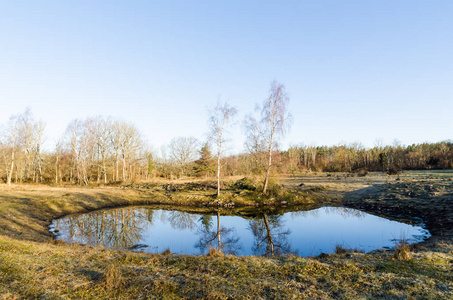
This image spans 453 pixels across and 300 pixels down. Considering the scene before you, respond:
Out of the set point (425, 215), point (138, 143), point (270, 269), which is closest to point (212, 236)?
point (270, 269)

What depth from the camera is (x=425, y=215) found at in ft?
52.7

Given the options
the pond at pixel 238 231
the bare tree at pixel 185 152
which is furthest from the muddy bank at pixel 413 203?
the bare tree at pixel 185 152

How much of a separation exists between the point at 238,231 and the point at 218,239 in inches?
76.1

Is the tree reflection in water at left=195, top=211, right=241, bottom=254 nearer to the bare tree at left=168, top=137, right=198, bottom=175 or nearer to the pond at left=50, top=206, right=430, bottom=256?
the pond at left=50, top=206, right=430, bottom=256

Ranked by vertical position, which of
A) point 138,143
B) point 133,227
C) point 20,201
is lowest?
point 133,227

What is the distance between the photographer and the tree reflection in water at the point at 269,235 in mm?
10548

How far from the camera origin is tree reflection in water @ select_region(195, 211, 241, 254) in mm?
10914

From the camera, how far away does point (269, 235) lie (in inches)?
521

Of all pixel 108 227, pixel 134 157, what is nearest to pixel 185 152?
pixel 134 157

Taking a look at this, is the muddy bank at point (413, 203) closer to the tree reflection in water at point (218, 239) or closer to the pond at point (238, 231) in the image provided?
the pond at point (238, 231)

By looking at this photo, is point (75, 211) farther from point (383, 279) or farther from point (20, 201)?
point (383, 279)

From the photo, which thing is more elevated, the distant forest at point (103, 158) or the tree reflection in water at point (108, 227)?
the distant forest at point (103, 158)

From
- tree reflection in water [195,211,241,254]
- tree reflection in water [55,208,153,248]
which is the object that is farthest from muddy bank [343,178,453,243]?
tree reflection in water [55,208,153,248]

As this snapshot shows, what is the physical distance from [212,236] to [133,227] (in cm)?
→ 613
